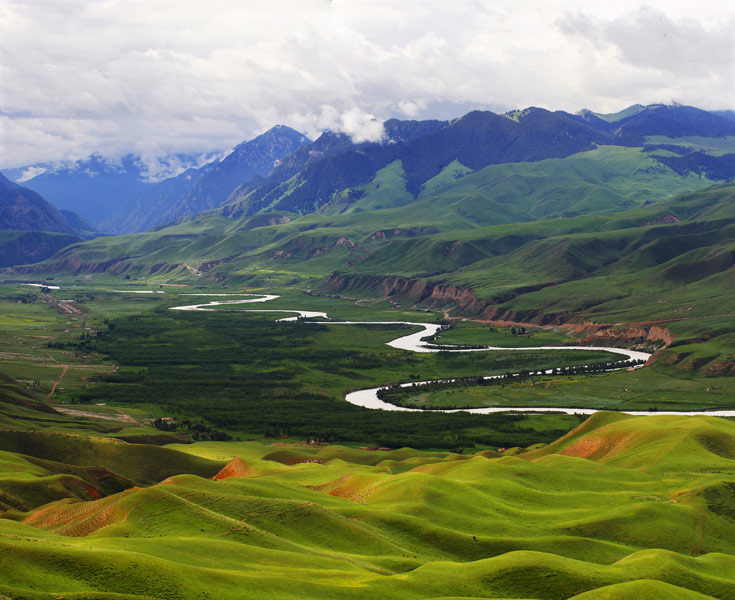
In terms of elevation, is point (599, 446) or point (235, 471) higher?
point (235, 471)

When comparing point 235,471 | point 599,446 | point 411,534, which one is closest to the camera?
point 411,534

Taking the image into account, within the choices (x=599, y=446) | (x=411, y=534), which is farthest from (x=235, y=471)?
(x=599, y=446)

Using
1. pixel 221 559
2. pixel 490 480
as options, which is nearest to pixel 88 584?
pixel 221 559

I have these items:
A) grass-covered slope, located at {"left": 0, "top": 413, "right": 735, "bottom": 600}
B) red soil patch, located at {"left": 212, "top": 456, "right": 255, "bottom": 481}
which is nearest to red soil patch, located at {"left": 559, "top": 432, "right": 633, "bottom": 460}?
grass-covered slope, located at {"left": 0, "top": 413, "right": 735, "bottom": 600}

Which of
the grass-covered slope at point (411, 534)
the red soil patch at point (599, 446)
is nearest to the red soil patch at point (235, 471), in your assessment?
the grass-covered slope at point (411, 534)

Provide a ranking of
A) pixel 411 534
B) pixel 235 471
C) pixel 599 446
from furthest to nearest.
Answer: pixel 599 446 → pixel 235 471 → pixel 411 534

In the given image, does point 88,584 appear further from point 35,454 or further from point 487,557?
point 35,454

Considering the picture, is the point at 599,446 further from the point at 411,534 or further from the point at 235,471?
the point at 411,534

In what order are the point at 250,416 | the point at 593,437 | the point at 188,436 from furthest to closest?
the point at 250,416 → the point at 188,436 → the point at 593,437

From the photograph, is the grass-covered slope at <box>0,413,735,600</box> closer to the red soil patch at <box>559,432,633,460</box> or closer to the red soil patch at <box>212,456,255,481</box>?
the red soil patch at <box>212,456,255,481</box>
